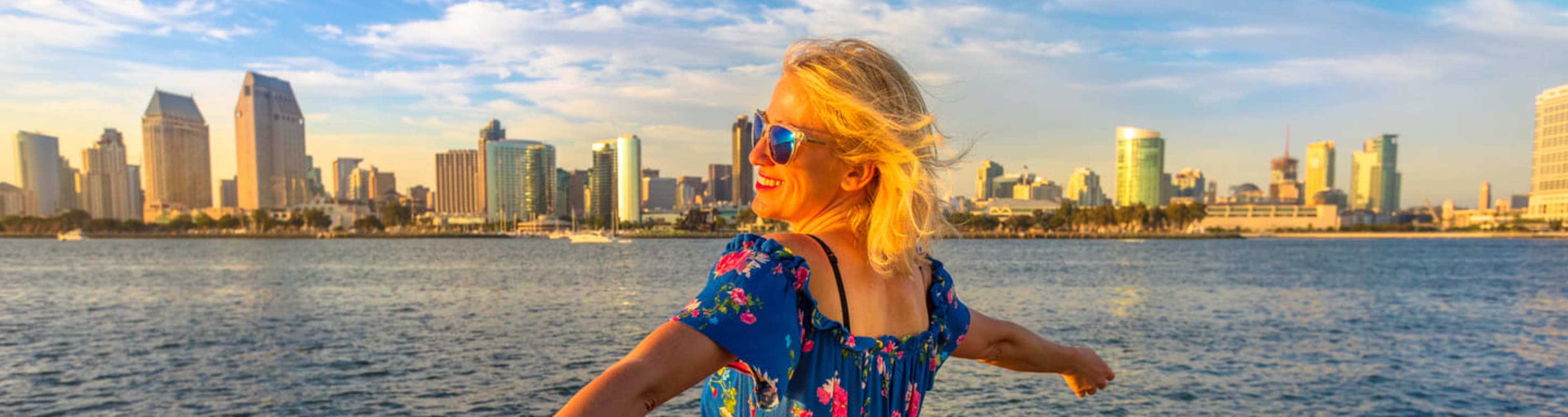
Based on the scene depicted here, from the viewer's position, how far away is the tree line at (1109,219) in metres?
135

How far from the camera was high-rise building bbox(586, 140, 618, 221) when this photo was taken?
573ft

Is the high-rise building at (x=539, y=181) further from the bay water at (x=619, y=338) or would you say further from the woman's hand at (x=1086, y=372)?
the woman's hand at (x=1086, y=372)

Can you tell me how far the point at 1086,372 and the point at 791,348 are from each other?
121 centimetres

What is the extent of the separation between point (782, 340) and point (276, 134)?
233594 mm

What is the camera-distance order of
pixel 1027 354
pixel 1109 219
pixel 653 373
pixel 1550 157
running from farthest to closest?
1. pixel 1550 157
2. pixel 1109 219
3. pixel 1027 354
4. pixel 653 373

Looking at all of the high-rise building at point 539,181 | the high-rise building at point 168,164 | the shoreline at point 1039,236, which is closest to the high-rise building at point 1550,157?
the shoreline at point 1039,236

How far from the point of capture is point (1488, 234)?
139 m

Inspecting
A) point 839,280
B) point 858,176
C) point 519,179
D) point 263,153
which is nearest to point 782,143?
point 858,176

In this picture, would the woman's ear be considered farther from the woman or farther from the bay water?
the bay water

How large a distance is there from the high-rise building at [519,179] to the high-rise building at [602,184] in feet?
31.0

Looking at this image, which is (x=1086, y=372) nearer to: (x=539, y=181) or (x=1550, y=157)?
(x=539, y=181)

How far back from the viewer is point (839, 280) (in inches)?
46.3

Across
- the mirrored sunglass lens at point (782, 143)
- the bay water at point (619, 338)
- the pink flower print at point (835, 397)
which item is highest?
the mirrored sunglass lens at point (782, 143)

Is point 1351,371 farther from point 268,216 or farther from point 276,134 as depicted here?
point 276,134
